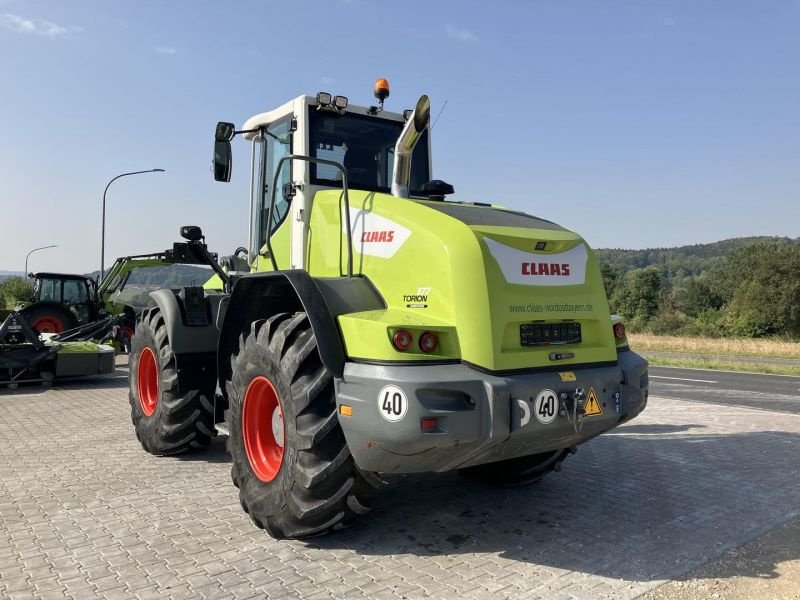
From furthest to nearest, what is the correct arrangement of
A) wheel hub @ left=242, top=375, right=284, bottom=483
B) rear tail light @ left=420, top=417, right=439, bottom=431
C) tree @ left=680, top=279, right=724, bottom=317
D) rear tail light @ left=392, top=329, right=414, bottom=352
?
tree @ left=680, top=279, right=724, bottom=317 < wheel hub @ left=242, top=375, right=284, bottom=483 < rear tail light @ left=392, top=329, right=414, bottom=352 < rear tail light @ left=420, top=417, right=439, bottom=431

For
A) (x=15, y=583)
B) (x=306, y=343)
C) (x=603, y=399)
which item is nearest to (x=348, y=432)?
(x=306, y=343)

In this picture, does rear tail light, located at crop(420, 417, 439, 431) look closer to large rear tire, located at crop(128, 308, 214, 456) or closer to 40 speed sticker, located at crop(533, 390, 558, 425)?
40 speed sticker, located at crop(533, 390, 558, 425)

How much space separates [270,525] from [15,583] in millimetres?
1365

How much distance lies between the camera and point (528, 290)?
384 cm

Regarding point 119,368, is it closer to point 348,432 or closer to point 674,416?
point 674,416

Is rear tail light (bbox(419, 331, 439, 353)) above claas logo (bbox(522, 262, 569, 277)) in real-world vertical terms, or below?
below

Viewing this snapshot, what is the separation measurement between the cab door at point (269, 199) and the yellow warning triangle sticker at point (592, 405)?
241 cm

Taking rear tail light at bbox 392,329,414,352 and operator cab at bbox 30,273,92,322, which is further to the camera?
operator cab at bbox 30,273,92,322

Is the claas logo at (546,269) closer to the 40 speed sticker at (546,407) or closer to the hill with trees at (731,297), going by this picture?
the 40 speed sticker at (546,407)

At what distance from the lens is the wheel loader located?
346 cm

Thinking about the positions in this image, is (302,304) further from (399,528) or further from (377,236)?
(399,528)

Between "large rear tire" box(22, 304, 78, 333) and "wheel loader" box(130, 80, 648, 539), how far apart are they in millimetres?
Result: 12489

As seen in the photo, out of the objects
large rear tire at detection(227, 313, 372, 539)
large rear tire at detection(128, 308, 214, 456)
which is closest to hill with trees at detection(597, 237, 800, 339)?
large rear tire at detection(128, 308, 214, 456)

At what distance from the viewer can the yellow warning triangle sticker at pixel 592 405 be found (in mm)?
3846
